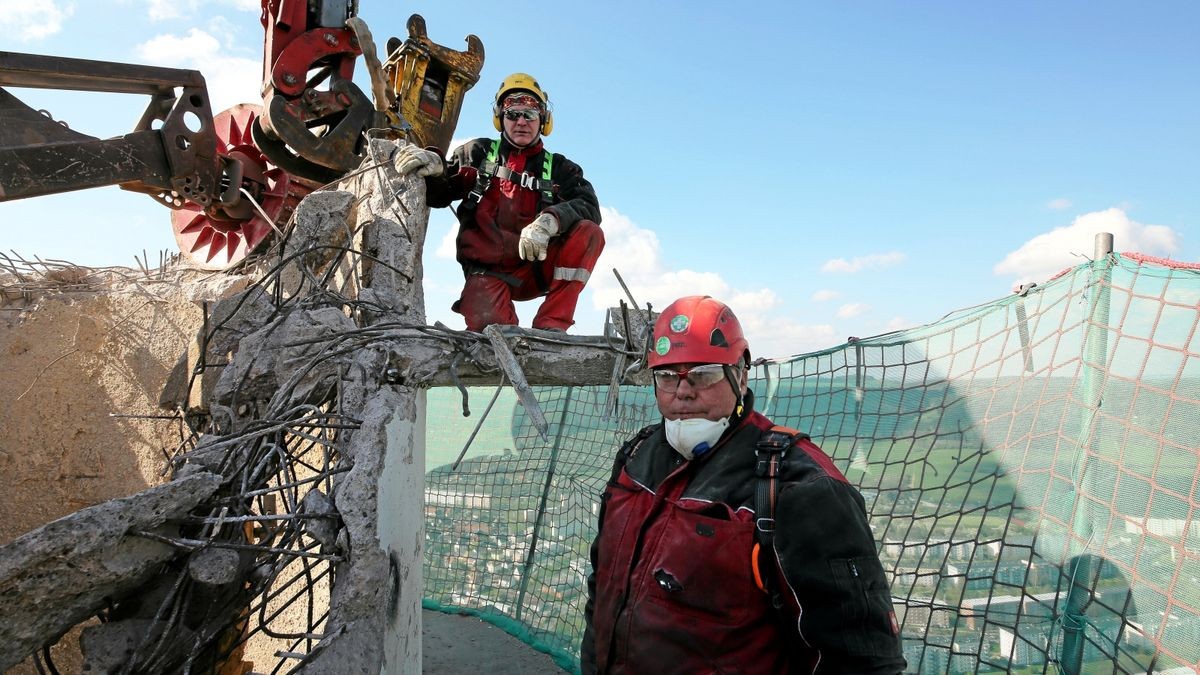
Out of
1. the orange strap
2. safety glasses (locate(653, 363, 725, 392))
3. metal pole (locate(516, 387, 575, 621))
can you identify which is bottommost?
metal pole (locate(516, 387, 575, 621))

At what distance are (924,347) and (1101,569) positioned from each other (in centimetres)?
108

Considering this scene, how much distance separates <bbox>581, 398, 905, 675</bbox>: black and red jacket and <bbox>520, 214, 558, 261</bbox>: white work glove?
2.02 metres

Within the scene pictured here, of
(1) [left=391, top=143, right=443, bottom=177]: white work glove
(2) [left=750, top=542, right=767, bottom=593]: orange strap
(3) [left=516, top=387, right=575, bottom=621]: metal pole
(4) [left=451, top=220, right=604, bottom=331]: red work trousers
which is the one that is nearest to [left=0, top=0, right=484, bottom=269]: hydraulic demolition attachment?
(1) [left=391, top=143, right=443, bottom=177]: white work glove

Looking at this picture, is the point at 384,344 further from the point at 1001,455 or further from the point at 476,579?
the point at 476,579

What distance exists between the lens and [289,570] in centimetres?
324

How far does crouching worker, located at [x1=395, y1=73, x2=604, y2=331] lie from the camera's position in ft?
13.3

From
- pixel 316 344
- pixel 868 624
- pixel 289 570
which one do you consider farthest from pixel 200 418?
pixel 868 624

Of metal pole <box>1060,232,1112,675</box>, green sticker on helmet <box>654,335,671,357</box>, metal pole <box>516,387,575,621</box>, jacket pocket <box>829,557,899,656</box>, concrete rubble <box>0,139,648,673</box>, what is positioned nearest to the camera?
jacket pocket <box>829,557,899,656</box>

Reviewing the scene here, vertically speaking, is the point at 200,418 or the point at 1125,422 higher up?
the point at 1125,422

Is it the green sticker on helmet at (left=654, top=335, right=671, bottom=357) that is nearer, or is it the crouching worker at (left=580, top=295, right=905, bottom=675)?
the crouching worker at (left=580, top=295, right=905, bottom=675)

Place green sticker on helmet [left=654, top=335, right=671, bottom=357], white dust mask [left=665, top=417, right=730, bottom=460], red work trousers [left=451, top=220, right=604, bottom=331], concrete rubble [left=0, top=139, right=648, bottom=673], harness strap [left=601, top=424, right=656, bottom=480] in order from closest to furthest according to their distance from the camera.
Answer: concrete rubble [left=0, top=139, right=648, bottom=673] < white dust mask [left=665, top=417, right=730, bottom=460] < green sticker on helmet [left=654, top=335, right=671, bottom=357] < harness strap [left=601, top=424, right=656, bottom=480] < red work trousers [left=451, top=220, right=604, bottom=331]

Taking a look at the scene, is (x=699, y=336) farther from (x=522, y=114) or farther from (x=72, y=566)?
(x=522, y=114)

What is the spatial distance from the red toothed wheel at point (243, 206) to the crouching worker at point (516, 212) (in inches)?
74.8

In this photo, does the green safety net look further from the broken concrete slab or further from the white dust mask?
the broken concrete slab
